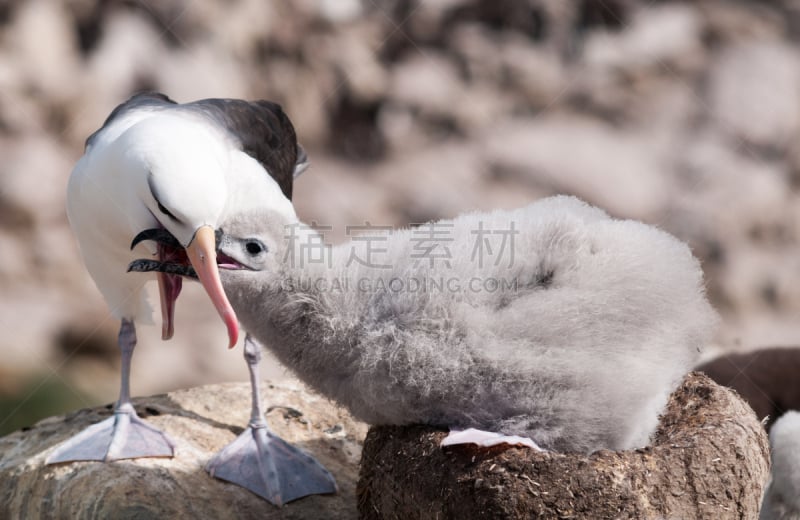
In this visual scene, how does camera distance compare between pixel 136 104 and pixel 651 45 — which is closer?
pixel 136 104

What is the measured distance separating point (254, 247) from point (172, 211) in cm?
25

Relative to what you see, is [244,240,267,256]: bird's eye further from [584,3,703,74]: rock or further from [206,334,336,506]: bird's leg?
[584,3,703,74]: rock

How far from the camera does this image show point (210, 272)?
2314 millimetres

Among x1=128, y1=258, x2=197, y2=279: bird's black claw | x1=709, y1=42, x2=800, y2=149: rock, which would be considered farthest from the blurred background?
x1=128, y1=258, x2=197, y2=279: bird's black claw

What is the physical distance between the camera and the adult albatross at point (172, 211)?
2.51 m

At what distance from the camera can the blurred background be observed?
527 centimetres

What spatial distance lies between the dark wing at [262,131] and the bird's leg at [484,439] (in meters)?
1.23

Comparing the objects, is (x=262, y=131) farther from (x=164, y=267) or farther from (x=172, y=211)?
(x=164, y=267)

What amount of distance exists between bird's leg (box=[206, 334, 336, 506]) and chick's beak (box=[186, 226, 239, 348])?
2.06 ft

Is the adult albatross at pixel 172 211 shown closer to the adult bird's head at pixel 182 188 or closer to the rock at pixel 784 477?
the adult bird's head at pixel 182 188

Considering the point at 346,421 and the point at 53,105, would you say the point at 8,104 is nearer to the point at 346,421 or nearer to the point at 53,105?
the point at 53,105

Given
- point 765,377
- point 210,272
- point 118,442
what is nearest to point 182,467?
point 118,442

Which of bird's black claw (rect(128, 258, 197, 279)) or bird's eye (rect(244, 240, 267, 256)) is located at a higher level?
bird's eye (rect(244, 240, 267, 256))

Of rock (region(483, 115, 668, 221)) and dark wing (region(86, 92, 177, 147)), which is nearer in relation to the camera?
dark wing (region(86, 92, 177, 147))
